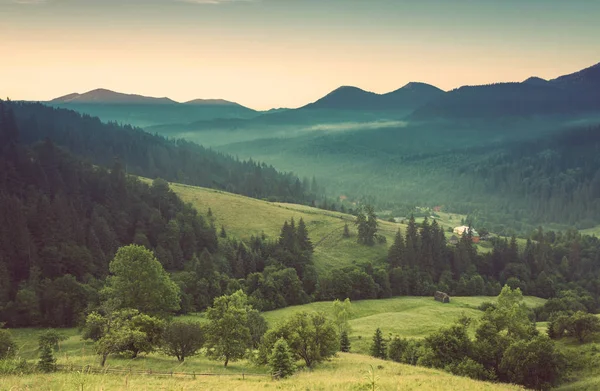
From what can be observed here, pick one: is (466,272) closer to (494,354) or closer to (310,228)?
(310,228)

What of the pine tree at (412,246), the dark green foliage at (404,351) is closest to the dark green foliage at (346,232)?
the pine tree at (412,246)

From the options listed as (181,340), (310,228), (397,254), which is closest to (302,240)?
(310,228)

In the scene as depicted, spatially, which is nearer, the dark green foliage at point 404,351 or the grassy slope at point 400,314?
the dark green foliage at point 404,351

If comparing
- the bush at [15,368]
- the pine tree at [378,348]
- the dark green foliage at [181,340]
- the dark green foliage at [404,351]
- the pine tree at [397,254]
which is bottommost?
the pine tree at [397,254]

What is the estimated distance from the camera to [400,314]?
366 ft

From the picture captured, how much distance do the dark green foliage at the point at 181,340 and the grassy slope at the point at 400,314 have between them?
33796 mm

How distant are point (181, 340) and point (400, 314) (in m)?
68.0

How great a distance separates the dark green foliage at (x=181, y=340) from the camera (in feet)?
193

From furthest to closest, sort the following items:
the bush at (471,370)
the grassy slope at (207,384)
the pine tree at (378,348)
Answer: the pine tree at (378,348) → the bush at (471,370) → the grassy slope at (207,384)

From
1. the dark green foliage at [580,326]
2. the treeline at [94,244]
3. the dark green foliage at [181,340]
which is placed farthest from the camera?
the treeline at [94,244]

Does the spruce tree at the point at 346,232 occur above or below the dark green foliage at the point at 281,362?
below

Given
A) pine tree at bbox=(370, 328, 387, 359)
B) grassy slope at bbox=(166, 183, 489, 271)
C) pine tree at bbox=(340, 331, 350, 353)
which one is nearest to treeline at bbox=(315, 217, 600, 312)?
grassy slope at bbox=(166, 183, 489, 271)

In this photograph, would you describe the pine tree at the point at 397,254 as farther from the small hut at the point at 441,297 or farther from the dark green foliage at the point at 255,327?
the dark green foliage at the point at 255,327

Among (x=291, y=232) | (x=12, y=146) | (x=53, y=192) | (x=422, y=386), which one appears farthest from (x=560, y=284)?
(x=12, y=146)
